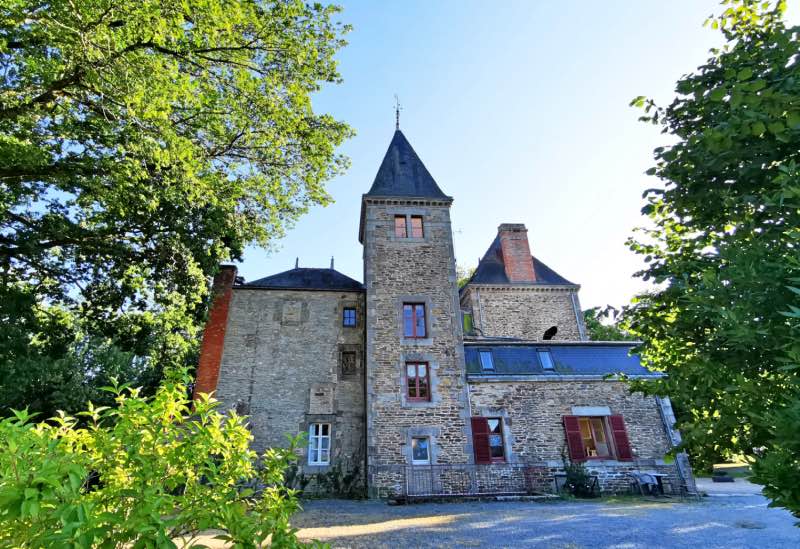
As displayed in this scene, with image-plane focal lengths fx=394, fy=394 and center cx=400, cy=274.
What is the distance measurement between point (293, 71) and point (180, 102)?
246 cm

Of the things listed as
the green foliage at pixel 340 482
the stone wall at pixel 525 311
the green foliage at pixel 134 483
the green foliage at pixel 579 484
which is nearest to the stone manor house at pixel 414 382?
the green foliage at pixel 340 482

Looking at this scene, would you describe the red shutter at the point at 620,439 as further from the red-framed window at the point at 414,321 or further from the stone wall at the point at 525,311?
the red-framed window at the point at 414,321

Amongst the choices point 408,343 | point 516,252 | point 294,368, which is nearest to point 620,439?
point 408,343

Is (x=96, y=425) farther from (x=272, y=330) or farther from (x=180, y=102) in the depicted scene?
(x=272, y=330)

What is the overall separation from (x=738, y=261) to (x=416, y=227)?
14068 mm

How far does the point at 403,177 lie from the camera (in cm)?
1839

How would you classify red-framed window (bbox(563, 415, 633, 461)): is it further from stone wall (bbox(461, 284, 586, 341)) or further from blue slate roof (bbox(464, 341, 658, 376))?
stone wall (bbox(461, 284, 586, 341))

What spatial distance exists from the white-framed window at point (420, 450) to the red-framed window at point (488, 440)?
1.55m

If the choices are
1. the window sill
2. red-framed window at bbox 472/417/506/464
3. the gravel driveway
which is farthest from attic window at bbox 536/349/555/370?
the gravel driveway

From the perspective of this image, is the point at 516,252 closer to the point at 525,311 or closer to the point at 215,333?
the point at 525,311

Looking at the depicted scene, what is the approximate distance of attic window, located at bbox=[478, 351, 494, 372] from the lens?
1454cm

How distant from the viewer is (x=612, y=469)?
513 inches

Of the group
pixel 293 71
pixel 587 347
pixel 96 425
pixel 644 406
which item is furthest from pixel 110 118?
pixel 644 406

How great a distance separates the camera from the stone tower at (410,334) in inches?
516
